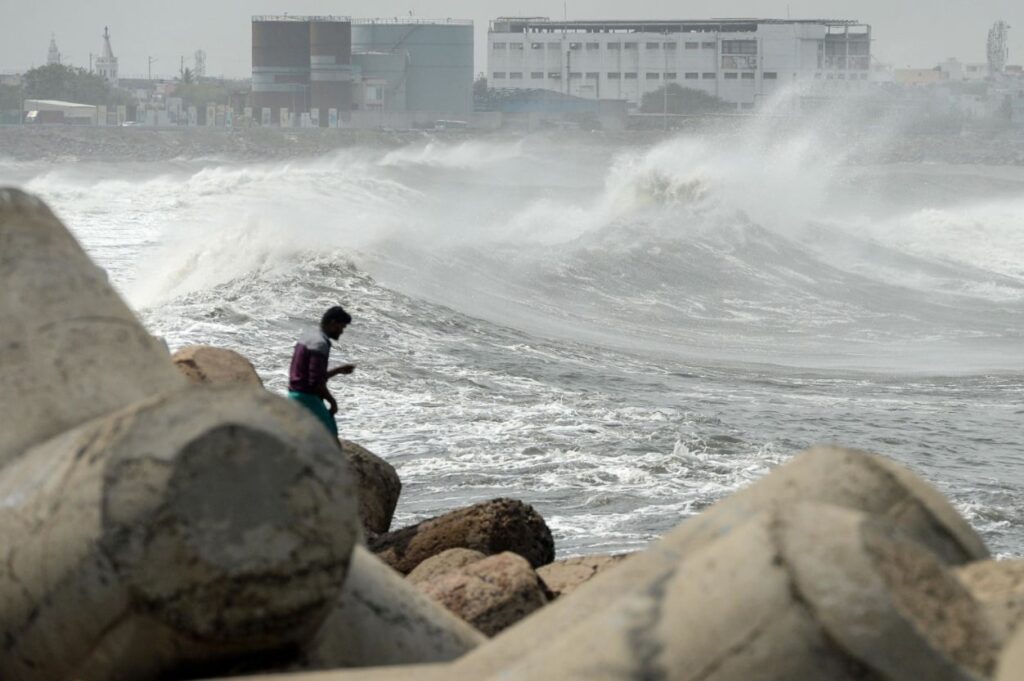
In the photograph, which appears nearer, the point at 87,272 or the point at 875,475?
the point at 875,475

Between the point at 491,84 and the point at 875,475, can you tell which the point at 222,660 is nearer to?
the point at 875,475

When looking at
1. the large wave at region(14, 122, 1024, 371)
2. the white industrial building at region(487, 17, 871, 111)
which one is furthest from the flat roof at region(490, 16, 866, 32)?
the large wave at region(14, 122, 1024, 371)

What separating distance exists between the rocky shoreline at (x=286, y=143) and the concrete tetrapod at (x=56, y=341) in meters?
81.5

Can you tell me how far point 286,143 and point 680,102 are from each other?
36550mm

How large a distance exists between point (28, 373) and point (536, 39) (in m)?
132

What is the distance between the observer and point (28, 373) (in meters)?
3.94

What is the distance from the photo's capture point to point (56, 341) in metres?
4.02

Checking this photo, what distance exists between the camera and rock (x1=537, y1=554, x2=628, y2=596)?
568 centimetres

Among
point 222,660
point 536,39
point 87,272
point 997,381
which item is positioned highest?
point 536,39

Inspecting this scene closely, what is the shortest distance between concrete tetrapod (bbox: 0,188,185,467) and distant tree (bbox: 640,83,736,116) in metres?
123

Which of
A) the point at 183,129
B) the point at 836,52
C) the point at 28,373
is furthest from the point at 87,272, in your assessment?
the point at 836,52

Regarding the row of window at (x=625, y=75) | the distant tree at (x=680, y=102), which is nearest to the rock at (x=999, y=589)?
the distant tree at (x=680, y=102)

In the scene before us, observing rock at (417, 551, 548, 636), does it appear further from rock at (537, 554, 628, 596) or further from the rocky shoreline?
the rocky shoreline

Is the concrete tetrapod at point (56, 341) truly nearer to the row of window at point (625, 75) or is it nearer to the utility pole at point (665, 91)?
the utility pole at point (665, 91)
